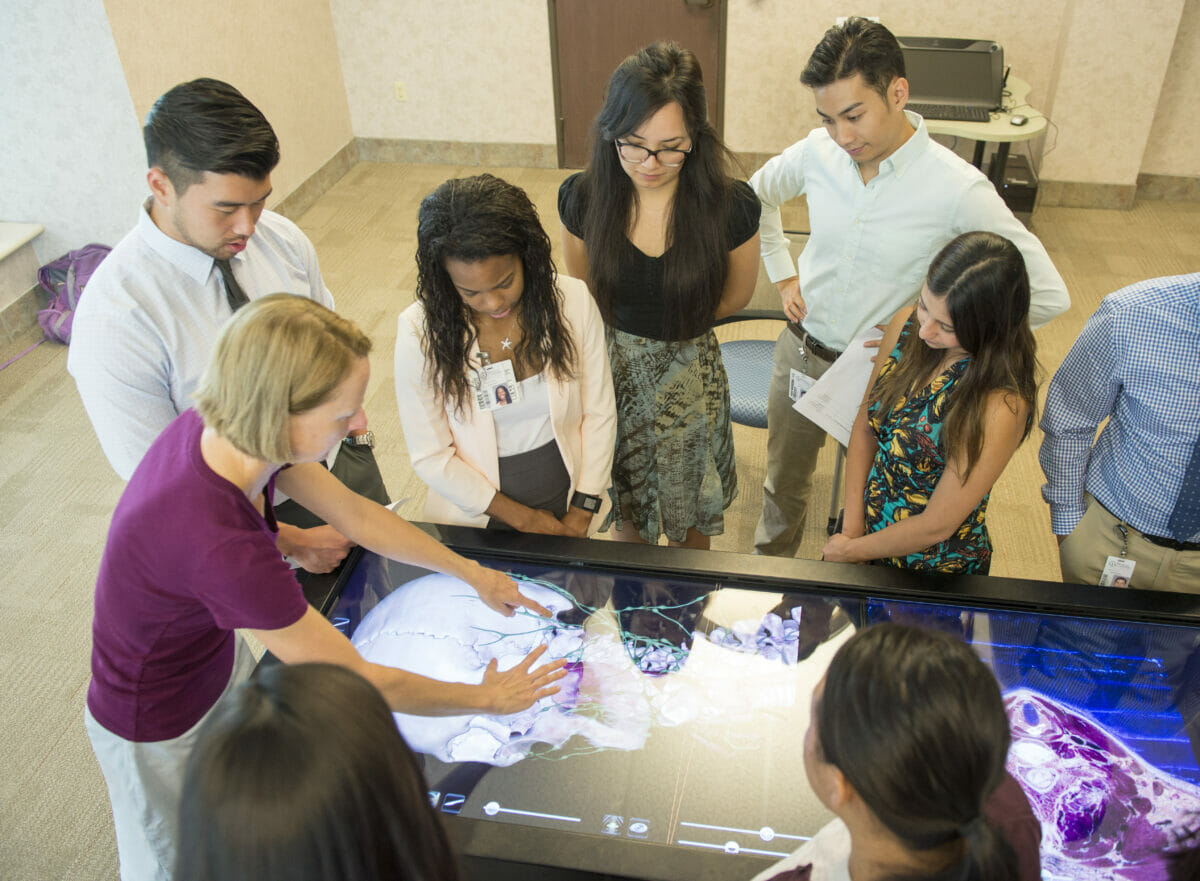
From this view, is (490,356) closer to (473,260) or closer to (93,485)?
(473,260)

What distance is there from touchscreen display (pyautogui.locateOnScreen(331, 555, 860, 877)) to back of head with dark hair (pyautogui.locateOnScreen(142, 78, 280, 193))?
79cm

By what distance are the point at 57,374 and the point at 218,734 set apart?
3.67 meters

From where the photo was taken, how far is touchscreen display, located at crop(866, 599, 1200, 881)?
4.33 ft

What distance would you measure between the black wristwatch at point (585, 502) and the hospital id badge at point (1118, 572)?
1.03 m

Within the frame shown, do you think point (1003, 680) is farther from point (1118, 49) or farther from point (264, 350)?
point (1118, 49)

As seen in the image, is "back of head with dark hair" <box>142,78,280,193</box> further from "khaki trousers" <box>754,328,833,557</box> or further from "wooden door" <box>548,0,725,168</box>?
"wooden door" <box>548,0,725,168</box>

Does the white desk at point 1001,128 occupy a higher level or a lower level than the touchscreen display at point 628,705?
lower

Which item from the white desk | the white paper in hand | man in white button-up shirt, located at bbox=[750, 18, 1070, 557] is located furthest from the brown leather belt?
the white desk

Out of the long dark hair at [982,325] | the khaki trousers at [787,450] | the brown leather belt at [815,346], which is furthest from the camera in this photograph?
the khaki trousers at [787,450]

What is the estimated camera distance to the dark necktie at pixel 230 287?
Result: 6.05 ft

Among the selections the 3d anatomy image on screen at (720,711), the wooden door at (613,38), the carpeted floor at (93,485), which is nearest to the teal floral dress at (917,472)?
the 3d anatomy image on screen at (720,711)

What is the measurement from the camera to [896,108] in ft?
6.77

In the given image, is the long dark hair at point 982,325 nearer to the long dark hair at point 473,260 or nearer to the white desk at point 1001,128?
the long dark hair at point 473,260

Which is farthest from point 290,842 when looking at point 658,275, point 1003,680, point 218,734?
point 658,275
